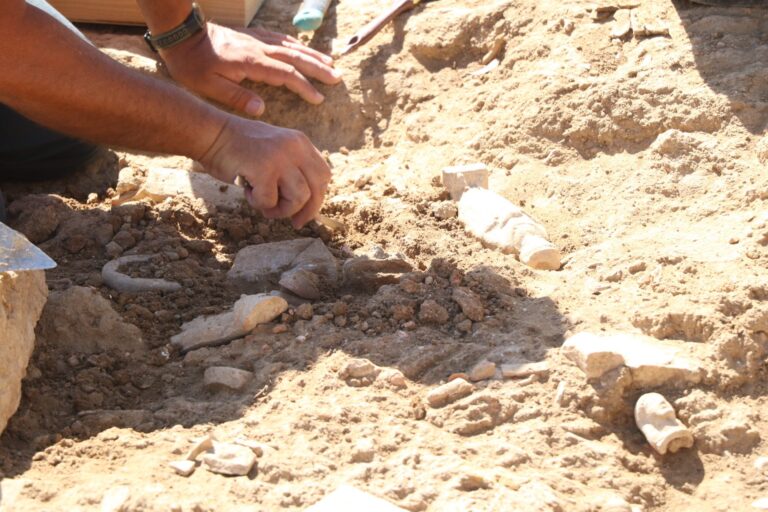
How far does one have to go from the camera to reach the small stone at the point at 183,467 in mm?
1877

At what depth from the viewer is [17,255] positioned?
2129 mm

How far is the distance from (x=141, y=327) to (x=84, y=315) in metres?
0.15

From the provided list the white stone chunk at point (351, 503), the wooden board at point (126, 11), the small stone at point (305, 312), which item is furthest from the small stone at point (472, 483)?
the wooden board at point (126, 11)

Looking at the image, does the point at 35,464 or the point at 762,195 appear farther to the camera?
the point at 762,195

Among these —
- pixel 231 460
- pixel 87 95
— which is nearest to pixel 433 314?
pixel 231 460

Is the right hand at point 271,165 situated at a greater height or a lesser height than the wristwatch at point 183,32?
lesser

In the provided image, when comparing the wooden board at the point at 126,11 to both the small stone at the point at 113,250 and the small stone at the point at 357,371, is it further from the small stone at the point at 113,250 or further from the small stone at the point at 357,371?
the small stone at the point at 357,371

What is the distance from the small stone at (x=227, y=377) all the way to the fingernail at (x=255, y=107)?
1.49m

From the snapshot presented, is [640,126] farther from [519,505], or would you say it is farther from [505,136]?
[519,505]

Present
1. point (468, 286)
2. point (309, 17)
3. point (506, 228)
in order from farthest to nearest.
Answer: point (309, 17) < point (506, 228) < point (468, 286)

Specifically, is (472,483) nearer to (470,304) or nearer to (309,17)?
(470,304)

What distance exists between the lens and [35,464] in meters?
1.93

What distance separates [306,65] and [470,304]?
5.18 feet

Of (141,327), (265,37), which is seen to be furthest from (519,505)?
(265,37)
